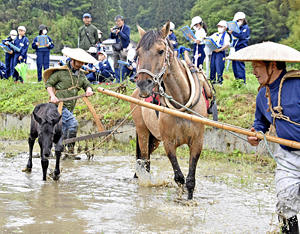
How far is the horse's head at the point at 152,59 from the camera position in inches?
230

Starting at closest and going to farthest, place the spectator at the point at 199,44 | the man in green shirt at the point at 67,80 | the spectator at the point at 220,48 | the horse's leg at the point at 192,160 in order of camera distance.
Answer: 1. the horse's leg at the point at 192,160
2. the man in green shirt at the point at 67,80
3. the spectator at the point at 220,48
4. the spectator at the point at 199,44

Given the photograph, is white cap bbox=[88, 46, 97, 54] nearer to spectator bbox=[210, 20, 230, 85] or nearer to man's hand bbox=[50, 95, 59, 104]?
spectator bbox=[210, 20, 230, 85]

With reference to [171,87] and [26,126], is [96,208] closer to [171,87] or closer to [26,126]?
[171,87]

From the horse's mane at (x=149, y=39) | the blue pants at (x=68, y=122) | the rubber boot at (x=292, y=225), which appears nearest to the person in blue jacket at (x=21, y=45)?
the blue pants at (x=68, y=122)

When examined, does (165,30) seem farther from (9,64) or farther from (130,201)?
(9,64)

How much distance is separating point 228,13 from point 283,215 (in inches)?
1622

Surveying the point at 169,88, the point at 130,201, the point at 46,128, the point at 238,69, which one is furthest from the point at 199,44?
the point at 130,201

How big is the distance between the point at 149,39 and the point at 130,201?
2.56m

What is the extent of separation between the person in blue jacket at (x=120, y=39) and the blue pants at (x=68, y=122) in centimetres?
570

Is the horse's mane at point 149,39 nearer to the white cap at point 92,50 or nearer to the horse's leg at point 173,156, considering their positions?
the horse's leg at point 173,156

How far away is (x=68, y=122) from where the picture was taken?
9742mm

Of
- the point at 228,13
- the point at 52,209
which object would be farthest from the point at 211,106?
the point at 228,13

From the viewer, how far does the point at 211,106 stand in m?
8.03

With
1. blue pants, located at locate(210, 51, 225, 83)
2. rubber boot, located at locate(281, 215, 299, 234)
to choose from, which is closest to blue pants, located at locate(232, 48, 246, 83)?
blue pants, located at locate(210, 51, 225, 83)
